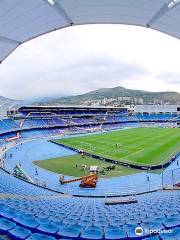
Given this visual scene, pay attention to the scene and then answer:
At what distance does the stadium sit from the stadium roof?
2cm

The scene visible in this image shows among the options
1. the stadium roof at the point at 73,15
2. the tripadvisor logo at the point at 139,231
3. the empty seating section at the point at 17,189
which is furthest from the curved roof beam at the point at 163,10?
the empty seating section at the point at 17,189

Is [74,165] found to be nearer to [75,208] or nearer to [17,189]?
[17,189]

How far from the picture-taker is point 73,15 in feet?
22.6

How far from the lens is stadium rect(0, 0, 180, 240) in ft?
20.4

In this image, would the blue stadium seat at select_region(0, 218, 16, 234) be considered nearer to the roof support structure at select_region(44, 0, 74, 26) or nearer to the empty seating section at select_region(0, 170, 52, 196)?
the roof support structure at select_region(44, 0, 74, 26)

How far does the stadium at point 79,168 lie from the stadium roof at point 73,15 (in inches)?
0.9

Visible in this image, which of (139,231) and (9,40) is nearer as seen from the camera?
(139,231)

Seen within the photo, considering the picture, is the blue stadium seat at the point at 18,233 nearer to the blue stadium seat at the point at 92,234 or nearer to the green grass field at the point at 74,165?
the blue stadium seat at the point at 92,234

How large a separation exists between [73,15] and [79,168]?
2473 cm

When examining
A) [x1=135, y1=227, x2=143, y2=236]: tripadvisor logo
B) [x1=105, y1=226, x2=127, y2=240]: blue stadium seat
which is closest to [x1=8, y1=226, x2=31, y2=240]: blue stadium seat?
[x1=105, y1=226, x2=127, y2=240]: blue stadium seat

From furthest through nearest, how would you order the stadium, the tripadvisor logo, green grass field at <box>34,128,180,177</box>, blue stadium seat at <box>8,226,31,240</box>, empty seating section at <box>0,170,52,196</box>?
green grass field at <box>34,128,180,177</box>
empty seating section at <box>0,170,52,196</box>
the stadium
the tripadvisor logo
blue stadium seat at <box>8,226,31,240</box>

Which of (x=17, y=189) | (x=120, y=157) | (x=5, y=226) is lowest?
(x=120, y=157)

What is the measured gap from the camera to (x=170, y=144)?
45031 mm

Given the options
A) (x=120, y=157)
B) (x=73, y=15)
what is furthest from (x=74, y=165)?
(x=73, y=15)
